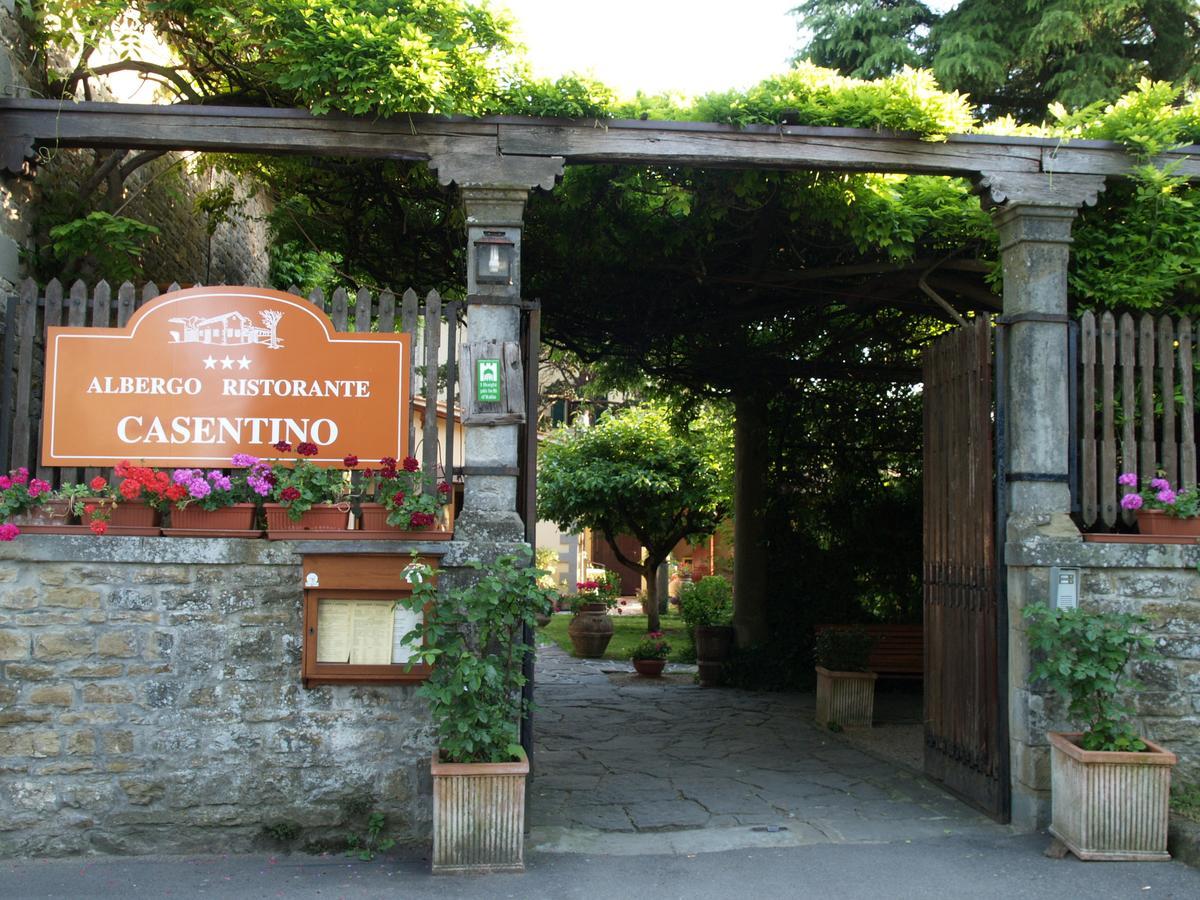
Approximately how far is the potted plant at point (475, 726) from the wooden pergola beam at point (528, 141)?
2295 millimetres

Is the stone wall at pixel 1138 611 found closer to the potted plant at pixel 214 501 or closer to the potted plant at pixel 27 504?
the potted plant at pixel 214 501

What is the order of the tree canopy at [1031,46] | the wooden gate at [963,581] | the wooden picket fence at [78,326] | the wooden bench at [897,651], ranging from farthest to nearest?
the tree canopy at [1031,46]
the wooden bench at [897,651]
the wooden gate at [963,581]
the wooden picket fence at [78,326]

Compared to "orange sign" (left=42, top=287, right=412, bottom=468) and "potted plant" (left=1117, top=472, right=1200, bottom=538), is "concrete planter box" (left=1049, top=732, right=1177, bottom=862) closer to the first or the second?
"potted plant" (left=1117, top=472, right=1200, bottom=538)

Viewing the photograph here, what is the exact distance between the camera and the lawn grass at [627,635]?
15805mm

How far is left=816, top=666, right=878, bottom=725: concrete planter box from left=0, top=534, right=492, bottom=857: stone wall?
4905 millimetres

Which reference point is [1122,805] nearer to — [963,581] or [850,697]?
[963,581]

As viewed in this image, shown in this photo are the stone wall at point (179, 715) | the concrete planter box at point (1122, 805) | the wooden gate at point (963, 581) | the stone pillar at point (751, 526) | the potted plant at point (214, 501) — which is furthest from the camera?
the stone pillar at point (751, 526)

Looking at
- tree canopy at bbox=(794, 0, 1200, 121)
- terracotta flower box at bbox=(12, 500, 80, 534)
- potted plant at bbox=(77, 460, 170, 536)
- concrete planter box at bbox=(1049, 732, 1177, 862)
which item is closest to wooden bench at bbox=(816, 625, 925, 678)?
concrete planter box at bbox=(1049, 732, 1177, 862)

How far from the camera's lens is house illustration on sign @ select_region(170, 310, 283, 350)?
→ 18.6 feet

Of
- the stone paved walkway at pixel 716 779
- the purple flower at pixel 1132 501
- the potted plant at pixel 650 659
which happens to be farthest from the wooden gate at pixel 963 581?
the potted plant at pixel 650 659

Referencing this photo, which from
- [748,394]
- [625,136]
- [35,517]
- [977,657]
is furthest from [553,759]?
[748,394]

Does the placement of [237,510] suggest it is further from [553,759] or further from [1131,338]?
[1131,338]

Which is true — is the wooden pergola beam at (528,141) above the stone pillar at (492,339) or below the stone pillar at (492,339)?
above

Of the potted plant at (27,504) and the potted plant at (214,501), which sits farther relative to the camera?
the potted plant at (214,501)
